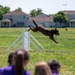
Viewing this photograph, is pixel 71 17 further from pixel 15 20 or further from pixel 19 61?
pixel 19 61

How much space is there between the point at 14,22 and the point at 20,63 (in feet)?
366

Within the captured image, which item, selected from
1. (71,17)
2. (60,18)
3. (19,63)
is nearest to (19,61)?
(19,63)

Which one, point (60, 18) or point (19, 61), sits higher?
point (19, 61)

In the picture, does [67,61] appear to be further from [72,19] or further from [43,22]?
[72,19]

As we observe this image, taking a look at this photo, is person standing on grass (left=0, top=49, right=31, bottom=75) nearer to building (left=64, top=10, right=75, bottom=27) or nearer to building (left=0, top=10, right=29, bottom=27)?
building (left=0, top=10, right=29, bottom=27)

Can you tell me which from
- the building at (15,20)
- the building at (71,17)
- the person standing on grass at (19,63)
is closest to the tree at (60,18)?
the building at (71,17)

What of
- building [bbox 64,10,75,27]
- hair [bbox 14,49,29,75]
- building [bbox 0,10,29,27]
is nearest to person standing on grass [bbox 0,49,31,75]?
hair [bbox 14,49,29,75]

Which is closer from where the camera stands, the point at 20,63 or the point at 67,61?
the point at 20,63

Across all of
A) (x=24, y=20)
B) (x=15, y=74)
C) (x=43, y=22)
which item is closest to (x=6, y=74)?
Result: (x=15, y=74)

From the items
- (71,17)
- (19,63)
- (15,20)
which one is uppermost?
(19,63)

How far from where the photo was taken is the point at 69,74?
34.7 ft

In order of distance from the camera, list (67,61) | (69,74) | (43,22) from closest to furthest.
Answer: (69,74) → (67,61) → (43,22)

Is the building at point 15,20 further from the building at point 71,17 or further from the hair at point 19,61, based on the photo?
the hair at point 19,61

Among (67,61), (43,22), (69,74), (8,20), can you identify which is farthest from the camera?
(8,20)
